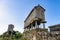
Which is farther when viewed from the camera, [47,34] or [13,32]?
[13,32]

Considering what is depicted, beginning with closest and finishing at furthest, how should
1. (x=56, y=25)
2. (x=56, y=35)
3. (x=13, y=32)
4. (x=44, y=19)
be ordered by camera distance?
(x=56, y=35) → (x=44, y=19) → (x=56, y=25) → (x=13, y=32)

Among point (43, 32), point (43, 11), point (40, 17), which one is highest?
point (43, 11)

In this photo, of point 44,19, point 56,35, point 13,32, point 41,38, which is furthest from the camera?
point 13,32

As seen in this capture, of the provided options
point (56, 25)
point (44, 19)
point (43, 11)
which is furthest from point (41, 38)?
point (56, 25)

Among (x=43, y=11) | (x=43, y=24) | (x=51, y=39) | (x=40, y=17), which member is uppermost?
(x=43, y=11)

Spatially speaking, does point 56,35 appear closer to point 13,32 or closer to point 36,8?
point 36,8

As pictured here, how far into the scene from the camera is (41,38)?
11.8m

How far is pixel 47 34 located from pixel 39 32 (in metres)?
1.07

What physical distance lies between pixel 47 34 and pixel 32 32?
1981 mm

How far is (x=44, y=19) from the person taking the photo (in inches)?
531

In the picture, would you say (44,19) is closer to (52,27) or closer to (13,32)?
(52,27)

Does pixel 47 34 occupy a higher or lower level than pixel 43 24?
lower

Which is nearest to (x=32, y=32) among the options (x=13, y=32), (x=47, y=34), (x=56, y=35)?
(x=47, y=34)

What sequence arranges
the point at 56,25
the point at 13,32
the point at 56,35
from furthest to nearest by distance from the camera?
the point at 13,32, the point at 56,25, the point at 56,35
